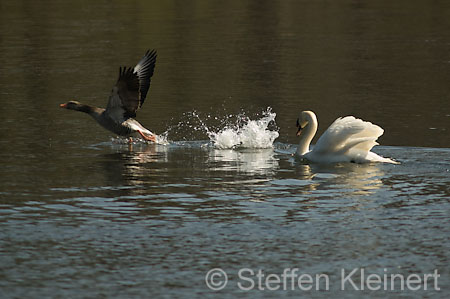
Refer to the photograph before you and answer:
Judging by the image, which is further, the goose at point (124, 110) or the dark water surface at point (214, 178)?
the goose at point (124, 110)

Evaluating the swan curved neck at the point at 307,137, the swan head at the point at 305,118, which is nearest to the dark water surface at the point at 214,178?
the swan curved neck at the point at 307,137

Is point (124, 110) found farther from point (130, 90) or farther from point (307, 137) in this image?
point (307, 137)

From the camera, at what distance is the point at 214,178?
1334cm

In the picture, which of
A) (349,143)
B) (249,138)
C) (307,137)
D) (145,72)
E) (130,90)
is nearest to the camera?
(349,143)

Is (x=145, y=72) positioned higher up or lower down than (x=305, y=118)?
higher up

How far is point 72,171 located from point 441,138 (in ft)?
20.7

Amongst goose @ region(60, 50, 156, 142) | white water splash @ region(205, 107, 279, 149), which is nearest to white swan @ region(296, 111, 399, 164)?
white water splash @ region(205, 107, 279, 149)

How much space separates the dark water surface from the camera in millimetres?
9250

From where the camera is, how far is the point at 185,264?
927cm

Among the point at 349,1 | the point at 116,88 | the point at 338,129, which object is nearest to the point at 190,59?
the point at 116,88

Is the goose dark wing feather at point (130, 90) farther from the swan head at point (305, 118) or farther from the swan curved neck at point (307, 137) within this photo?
the swan curved neck at point (307, 137)

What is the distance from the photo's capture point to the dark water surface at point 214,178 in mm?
9250

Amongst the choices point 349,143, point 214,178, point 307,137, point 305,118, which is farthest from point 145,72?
point 349,143

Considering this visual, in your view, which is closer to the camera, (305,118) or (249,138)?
(305,118)
